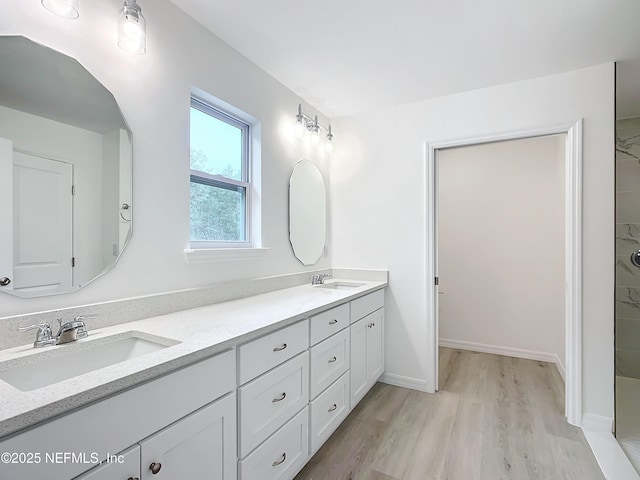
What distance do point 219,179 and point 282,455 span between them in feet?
4.98

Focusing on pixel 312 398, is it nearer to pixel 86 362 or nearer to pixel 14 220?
pixel 86 362

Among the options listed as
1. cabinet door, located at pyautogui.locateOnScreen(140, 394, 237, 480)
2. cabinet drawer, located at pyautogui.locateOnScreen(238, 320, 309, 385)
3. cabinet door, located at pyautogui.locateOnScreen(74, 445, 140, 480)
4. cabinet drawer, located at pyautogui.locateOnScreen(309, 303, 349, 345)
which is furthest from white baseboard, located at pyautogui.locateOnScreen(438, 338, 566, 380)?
cabinet door, located at pyautogui.locateOnScreen(74, 445, 140, 480)

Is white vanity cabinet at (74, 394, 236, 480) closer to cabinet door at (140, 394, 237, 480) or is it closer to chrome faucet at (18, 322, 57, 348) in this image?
cabinet door at (140, 394, 237, 480)

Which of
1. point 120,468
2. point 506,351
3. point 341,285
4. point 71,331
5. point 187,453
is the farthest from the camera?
point 506,351

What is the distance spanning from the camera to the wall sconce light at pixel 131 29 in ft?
4.35

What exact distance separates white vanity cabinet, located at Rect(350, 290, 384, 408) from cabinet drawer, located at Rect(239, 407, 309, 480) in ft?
2.03

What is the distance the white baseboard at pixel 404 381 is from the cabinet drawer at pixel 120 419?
78.3 inches

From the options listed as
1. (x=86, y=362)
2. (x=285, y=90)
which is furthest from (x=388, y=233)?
(x=86, y=362)

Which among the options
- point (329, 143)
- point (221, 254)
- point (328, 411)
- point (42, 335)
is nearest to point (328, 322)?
point (328, 411)

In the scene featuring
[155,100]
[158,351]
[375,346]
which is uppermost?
[155,100]

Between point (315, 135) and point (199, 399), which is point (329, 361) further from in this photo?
point (315, 135)

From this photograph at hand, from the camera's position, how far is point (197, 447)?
108 centimetres

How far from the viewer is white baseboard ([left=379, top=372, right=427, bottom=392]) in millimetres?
2693

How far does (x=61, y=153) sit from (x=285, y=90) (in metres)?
1.66
